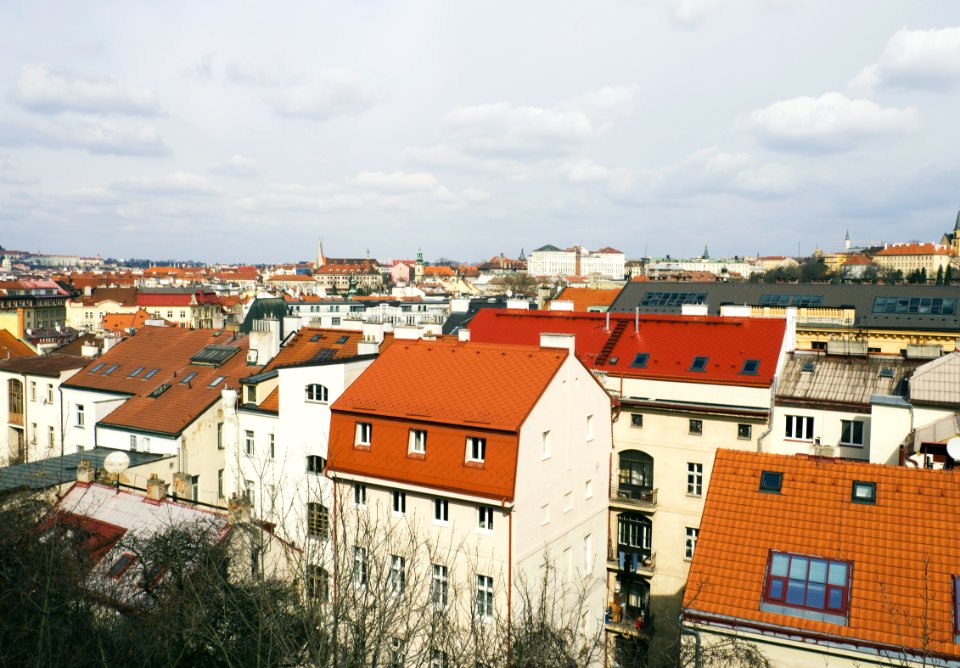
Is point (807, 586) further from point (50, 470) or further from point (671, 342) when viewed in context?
point (50, 470)

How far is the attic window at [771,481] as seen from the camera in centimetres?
1986

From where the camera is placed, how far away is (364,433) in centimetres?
2627

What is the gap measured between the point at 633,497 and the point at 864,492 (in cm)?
1277

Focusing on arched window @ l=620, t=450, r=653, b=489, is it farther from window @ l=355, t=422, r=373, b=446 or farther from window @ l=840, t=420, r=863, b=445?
window @ l=355, t=422, r=373, b=446

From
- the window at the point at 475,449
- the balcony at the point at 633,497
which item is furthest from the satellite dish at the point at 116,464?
the balcony at the point at 633,497

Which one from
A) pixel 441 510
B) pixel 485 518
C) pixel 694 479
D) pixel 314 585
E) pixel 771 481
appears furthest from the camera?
pixel 694 479

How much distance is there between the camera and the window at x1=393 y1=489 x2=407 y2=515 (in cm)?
2509

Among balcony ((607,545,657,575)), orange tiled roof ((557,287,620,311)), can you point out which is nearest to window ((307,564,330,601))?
balcony ((607,545,657,575))

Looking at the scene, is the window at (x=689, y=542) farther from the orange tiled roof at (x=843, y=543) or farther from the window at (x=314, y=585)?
the window at (x=314, y=585)

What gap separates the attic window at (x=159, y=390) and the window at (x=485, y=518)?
20816 mm

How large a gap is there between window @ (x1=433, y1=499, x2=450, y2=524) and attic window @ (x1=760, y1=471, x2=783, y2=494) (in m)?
9.45

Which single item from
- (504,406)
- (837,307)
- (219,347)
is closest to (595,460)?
(504,406)

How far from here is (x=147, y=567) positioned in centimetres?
2048

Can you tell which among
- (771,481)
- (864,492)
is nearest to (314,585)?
(771,481)
